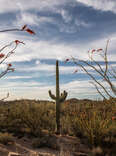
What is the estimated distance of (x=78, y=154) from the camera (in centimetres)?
440

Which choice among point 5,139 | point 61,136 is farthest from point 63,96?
point 5,139

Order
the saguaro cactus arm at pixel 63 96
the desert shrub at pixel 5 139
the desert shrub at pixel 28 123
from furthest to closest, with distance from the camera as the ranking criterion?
the saguaro cactus arm at pixel 63 96 → the desert shrub at pixel 28 123 → the desert shrub at pixel 5 139

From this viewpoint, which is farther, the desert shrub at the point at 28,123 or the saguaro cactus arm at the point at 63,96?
the saguaro cactus arm at the point at 63,96

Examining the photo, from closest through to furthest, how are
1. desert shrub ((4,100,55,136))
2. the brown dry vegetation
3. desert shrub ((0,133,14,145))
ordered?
the brown dry vegetation
desert shrub ((0,133,14,145))
desert shrub ((4,100,55,136))

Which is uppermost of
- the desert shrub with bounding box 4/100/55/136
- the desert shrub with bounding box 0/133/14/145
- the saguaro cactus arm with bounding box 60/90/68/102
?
the saguaro cactus arm with bounding box 60/90/68/102

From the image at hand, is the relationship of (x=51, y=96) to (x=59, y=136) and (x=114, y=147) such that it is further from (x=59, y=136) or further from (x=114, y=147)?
(x=114, y=147)

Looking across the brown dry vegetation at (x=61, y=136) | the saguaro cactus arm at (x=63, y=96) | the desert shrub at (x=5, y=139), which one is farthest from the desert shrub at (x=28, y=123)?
the saguaro cactus arm at (x=63, y=96)

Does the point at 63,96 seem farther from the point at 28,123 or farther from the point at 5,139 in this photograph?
the point at 5,139

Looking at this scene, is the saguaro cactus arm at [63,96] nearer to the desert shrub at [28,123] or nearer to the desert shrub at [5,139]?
the desert shrub at [28,123]

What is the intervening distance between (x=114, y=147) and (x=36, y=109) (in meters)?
3.17

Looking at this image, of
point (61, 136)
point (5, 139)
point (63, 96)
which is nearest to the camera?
point (5, 139)

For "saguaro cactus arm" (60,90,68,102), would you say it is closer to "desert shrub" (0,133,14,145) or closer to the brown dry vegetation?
the brown dry vegetation

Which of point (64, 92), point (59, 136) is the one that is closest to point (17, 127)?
point (59, 136)

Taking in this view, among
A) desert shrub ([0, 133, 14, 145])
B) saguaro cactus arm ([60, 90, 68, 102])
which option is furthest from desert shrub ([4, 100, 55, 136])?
saguaro cactus arm ([60, 90, 68, 102])
